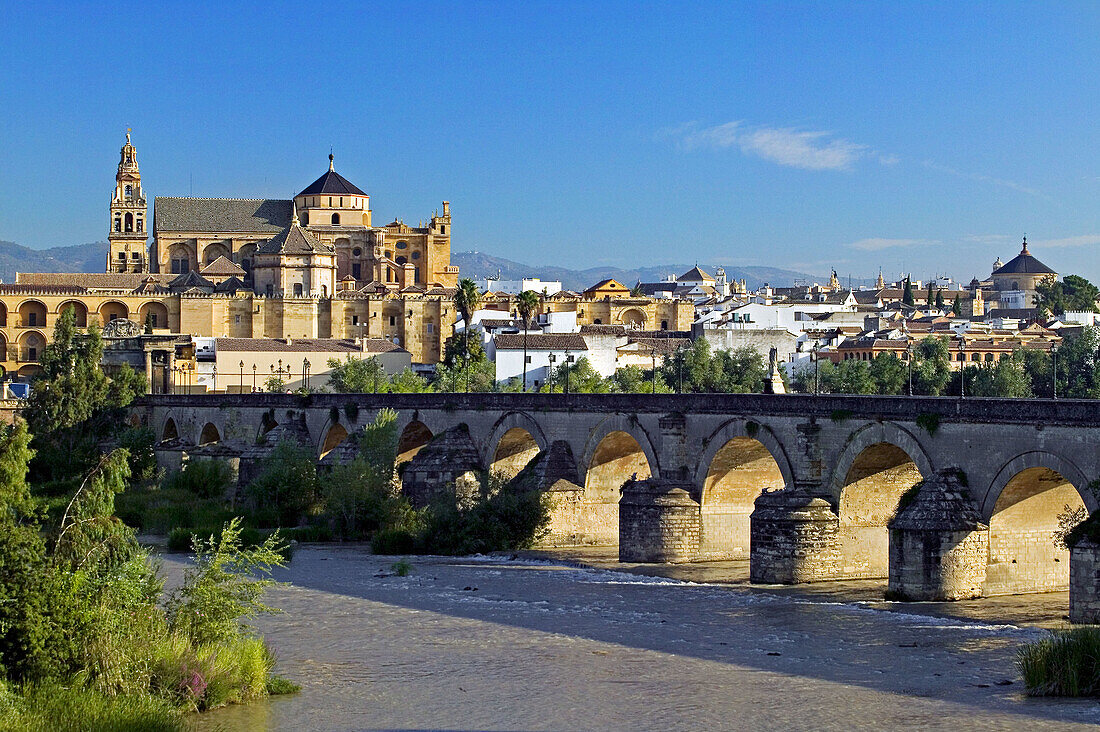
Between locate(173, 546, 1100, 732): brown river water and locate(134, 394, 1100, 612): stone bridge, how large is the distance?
90 centimetres

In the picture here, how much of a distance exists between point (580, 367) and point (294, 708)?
60852 millimetres

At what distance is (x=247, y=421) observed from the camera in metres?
61.6

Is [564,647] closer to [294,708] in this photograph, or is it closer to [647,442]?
[294,708]

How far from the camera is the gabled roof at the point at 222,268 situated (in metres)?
115

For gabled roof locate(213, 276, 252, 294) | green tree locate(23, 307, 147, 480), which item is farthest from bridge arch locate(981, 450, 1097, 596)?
gabled roof locate(213, 276, 252, 294)

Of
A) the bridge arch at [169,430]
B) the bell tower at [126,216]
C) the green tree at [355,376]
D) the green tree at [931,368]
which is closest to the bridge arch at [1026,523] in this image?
the green tree at [931,368]

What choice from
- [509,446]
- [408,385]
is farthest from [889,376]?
[509,446]

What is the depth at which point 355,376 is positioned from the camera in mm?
82438

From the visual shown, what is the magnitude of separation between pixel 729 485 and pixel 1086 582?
12.8 metres

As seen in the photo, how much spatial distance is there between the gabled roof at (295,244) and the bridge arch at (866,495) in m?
82.4

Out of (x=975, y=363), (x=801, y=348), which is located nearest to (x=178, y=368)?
(x=801, y=348)

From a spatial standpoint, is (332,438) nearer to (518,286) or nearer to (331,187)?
(331,187)

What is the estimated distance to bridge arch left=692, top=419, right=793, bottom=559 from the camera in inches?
1420

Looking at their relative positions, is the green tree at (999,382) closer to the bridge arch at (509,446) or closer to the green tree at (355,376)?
the green tree at (355,376)
